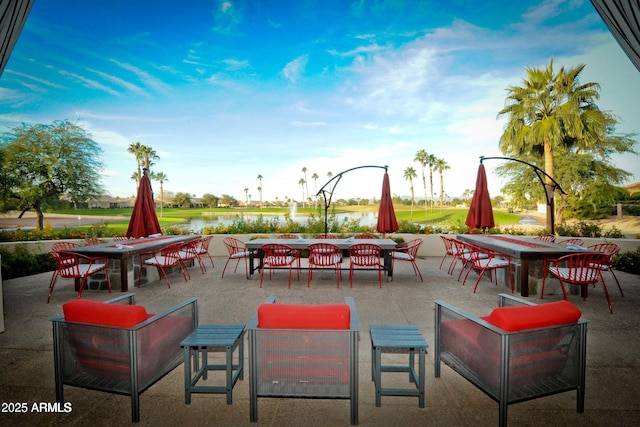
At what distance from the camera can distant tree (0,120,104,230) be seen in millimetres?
13820

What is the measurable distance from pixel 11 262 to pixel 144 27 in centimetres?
828

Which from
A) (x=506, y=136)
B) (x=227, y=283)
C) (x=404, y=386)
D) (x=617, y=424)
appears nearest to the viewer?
(x=617, y=424)

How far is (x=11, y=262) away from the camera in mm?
6805

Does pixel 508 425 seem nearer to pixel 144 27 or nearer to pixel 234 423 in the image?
pixel 234 423

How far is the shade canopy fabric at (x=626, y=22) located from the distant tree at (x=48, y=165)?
1938 centimetres

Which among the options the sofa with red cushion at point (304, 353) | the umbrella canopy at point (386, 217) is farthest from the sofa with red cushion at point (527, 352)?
the umbrella canopy at point (386, 217)

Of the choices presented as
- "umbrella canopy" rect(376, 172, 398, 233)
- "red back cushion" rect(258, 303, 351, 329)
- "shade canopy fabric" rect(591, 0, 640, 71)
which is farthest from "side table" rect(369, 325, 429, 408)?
"umbrella canopy" rect(376, 172, 398, 233)

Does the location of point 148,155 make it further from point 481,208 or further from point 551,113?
point 551,113

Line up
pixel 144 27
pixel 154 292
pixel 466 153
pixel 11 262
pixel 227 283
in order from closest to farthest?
pixel 154 292 → pixel 227 283 → pixel 11 262 → pixel 144 27 → pixel 466 153

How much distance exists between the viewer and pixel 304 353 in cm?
182

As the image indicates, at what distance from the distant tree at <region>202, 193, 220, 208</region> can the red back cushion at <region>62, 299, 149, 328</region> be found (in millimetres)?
55786

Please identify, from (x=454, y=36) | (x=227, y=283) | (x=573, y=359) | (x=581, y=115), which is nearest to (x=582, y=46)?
(x=581, y=115)

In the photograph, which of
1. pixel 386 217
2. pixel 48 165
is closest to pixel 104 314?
pixel 386 217

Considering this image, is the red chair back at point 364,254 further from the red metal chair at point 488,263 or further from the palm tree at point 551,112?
the palm tree at point 551,112
